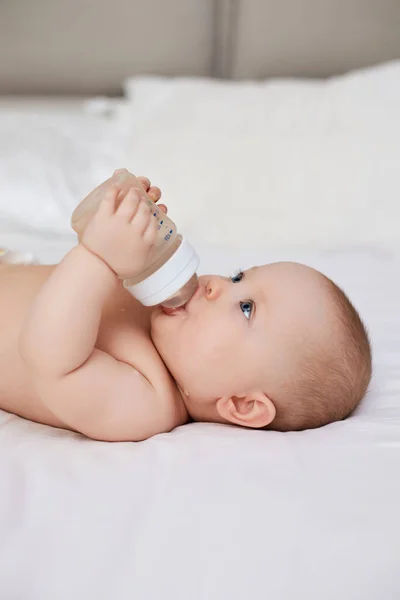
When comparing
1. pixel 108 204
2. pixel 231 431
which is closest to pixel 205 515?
pixel 231 431

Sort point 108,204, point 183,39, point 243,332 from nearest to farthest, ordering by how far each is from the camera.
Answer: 1. point 108,204
2. point 243,332
3. point 183,39

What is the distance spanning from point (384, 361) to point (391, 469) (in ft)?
1.04

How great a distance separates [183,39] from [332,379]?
56.5 inches

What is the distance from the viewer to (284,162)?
5.03 feet

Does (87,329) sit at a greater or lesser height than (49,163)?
lesser

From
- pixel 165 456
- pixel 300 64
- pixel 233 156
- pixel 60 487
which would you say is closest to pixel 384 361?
pixel 165 456

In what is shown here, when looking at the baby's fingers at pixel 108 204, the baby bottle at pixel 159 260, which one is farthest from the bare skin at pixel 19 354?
the baby's fingers at pixel 108 204

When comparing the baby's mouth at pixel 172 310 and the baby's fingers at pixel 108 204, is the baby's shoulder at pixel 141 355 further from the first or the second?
the baby's fingers at pixel 108 204

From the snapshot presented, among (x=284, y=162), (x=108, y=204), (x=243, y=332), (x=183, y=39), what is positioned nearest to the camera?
(x=108, y=204)

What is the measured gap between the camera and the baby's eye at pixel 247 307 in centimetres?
91

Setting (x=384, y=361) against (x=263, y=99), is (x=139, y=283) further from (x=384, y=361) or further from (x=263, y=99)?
(x=263, y=99)

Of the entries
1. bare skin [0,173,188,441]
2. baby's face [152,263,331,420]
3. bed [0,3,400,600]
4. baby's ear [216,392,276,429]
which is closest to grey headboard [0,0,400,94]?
bed [0,3,400,600]

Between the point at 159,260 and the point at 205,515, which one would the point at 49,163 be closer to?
the point at 159,260

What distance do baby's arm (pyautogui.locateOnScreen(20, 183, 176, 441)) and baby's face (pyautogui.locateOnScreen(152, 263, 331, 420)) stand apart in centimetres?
11
